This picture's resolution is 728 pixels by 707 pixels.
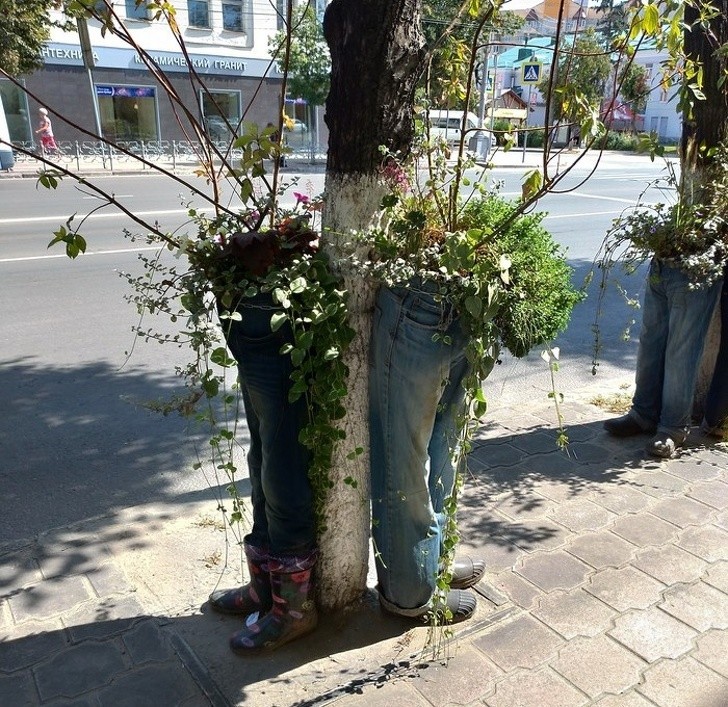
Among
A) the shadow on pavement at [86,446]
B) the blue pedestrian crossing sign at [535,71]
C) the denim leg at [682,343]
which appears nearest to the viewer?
the blue pedestrian crossing sign at [535,71]

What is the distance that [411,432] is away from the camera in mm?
2461

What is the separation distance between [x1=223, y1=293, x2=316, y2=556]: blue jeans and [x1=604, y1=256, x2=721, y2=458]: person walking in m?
2.53

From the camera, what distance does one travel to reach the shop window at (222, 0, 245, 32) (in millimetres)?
26039

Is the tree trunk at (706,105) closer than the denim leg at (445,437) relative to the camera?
No

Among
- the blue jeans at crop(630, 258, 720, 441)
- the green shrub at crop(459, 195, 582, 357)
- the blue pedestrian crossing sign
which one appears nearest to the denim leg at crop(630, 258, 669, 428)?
the blue jeans at crop(630, 258, 720, 441)

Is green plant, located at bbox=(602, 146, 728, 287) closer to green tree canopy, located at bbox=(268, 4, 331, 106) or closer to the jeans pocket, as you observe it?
the jeans pocket

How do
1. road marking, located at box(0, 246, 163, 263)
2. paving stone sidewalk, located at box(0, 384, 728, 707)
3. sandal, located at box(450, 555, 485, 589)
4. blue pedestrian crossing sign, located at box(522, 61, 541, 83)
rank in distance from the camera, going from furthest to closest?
road marking, located at box(0, 246, 163, 263) < blue pedestrian crossing sign, located at box(522, 61, 541, 83) < sandal, located at box(450, 555, 485, 589) < paving stone sidewalk, located at box(0, 384, 728, 707)

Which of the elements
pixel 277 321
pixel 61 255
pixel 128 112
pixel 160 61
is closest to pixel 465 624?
pixel 277 321

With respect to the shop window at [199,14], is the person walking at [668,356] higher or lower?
lower

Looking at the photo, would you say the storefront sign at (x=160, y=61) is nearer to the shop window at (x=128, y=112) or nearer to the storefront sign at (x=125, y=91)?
the storefront sign at (x=125, y=91)

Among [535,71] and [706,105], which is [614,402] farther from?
[535,71]

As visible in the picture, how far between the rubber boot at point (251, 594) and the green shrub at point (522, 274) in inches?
47.0

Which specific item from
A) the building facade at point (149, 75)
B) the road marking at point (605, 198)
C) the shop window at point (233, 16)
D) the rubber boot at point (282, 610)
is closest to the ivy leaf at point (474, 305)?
the rubber boot at point (282, 610)

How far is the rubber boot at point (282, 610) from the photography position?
8.37 feet
